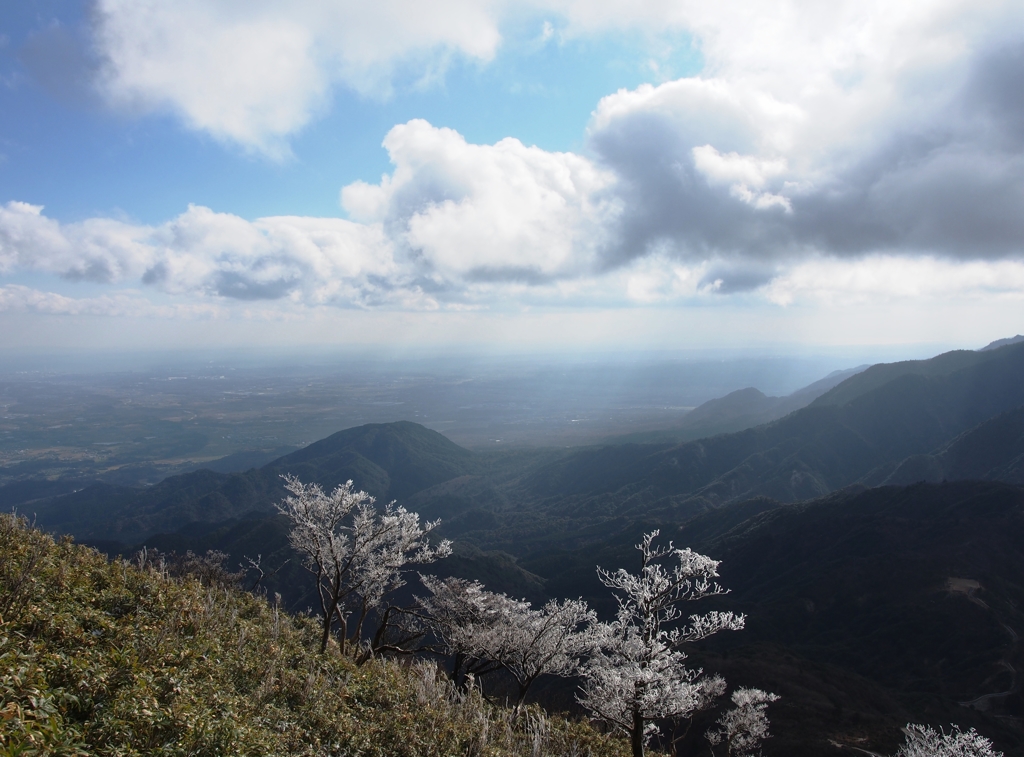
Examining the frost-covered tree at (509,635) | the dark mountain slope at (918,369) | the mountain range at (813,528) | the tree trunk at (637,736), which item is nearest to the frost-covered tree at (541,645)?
the frost-covered tree at (509,635)

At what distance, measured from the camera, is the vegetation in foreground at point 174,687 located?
5824mm

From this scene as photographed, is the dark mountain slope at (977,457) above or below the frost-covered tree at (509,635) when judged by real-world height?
below

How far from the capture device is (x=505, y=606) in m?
25.2

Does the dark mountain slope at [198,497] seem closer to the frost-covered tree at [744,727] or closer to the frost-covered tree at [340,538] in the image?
the frost-covered tree at [744,727]

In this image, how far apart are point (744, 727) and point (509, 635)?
78.7ft

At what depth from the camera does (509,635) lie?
21250 mm

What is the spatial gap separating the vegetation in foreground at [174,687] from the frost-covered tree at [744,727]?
2695 centimetres

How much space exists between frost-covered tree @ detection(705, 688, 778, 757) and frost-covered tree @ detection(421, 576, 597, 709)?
20133 millimetres

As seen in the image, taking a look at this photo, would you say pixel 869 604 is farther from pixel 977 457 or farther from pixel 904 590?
pixel 977 457

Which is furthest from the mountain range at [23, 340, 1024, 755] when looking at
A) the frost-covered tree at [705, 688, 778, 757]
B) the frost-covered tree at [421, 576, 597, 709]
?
the frost-covered tree at [421, 576, 597, 709]

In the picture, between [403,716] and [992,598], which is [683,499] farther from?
[403,716]

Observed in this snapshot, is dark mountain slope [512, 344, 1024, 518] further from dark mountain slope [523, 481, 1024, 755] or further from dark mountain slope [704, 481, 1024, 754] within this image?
dark mountain slope [704, 481, 1024, 754]

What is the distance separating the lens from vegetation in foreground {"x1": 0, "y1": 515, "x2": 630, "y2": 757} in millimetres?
5824

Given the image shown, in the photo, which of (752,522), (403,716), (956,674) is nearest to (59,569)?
(403,716)
